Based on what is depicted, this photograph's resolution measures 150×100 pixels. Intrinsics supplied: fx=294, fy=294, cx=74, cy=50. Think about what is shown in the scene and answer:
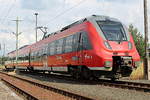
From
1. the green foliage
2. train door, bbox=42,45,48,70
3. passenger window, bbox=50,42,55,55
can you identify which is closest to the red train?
passenger window, bbox=50,42,55,55

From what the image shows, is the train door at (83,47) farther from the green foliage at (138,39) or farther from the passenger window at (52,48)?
the green foliage at (138,39)

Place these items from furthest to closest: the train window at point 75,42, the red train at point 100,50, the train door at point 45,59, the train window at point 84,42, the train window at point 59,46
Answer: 1. the train door at point 45,59
2. the train window at point 59,46
3. the train window at point 75,42
4. the train window at point 84,42
5. the red train at point 100,50

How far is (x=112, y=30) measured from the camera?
639 inches

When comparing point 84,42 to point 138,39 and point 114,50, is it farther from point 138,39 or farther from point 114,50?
point 138,39

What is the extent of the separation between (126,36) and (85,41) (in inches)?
90.3

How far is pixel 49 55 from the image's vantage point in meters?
24.2

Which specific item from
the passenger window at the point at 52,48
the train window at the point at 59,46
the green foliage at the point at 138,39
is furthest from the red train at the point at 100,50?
the green foliage at the point at 138,39

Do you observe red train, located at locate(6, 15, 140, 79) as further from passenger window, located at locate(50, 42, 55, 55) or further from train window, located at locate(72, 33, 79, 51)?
passenger window, located at locate(50, 42, 55, 55)

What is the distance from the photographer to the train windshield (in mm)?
15875

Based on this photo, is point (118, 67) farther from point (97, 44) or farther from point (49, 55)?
point (49, 55)

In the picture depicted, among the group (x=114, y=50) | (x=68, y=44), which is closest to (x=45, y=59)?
(x=68, y=44)

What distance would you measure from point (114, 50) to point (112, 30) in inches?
59.8

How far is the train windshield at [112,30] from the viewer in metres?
15.9

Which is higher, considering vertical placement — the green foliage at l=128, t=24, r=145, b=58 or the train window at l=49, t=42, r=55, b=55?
the green foliage at l=128, t=24, r=145, b=58
